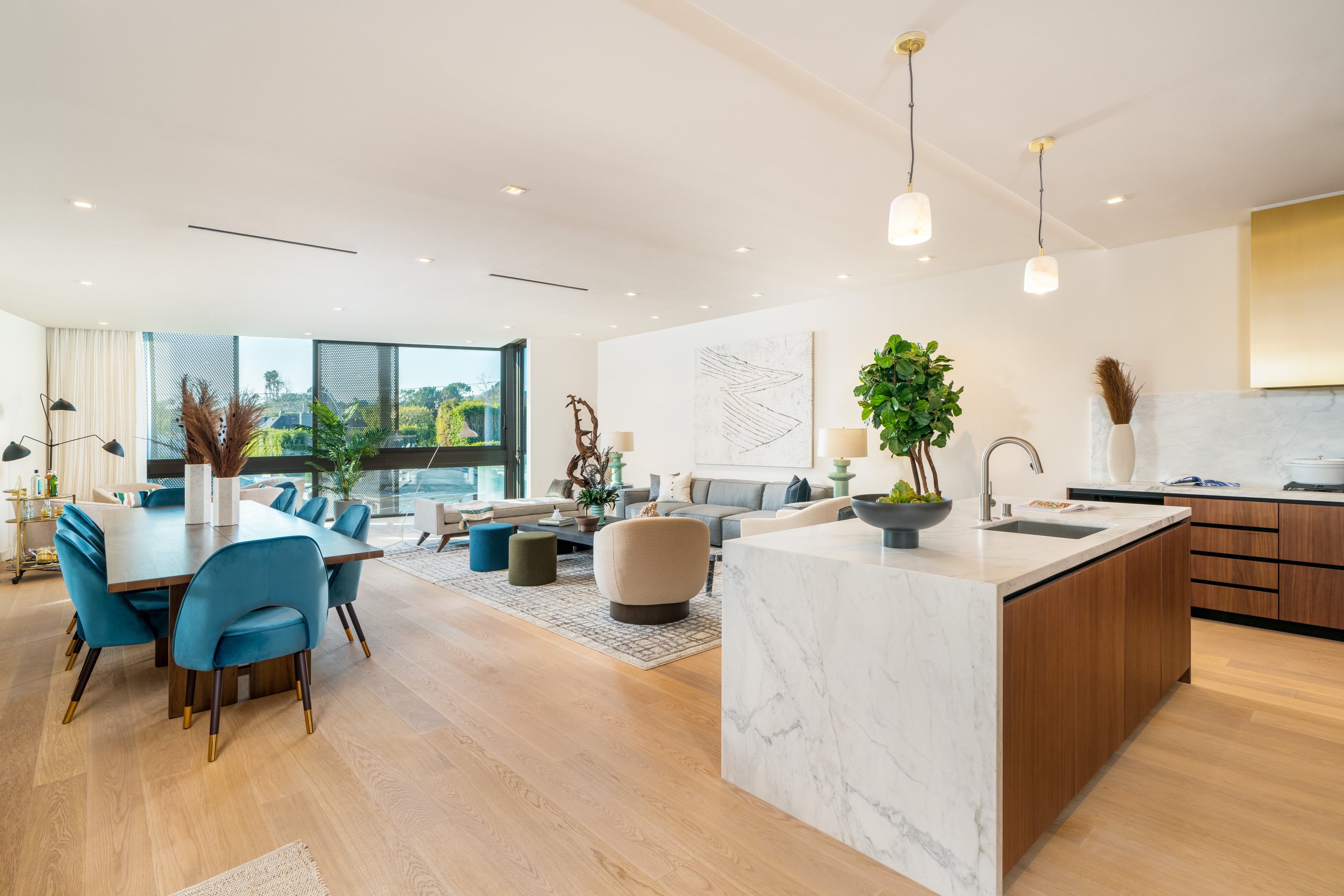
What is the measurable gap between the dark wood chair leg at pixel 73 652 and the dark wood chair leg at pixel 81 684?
61cm

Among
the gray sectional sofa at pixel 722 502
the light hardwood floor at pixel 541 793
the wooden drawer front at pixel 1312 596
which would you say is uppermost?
the gray sectional sofa at pixel 722 502

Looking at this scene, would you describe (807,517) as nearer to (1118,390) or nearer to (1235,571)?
(1118,390)

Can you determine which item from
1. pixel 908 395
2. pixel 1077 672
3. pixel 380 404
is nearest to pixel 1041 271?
pixel 908 395

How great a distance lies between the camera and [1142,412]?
15.9 ft

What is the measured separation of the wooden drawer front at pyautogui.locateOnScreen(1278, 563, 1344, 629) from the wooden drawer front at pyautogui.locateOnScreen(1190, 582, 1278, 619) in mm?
45

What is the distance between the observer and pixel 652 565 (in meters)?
4.14

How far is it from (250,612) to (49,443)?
7.49m

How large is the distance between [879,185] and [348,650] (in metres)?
4.00

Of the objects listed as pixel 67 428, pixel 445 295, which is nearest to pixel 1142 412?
pixel 445 295

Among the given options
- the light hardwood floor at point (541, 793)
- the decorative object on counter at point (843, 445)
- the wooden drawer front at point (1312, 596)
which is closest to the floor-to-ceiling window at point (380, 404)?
the decorative object on counter at point (843, 445)

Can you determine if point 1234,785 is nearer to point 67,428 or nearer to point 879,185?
point 879,185

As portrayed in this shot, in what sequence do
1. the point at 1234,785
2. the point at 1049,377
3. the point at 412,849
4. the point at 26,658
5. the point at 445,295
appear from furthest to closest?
the point at 445,295 → the point at 1049,377 → the point at 26,658 → the point at 1234,785 → the point at 412,849

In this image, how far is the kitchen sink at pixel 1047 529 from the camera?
2646mm

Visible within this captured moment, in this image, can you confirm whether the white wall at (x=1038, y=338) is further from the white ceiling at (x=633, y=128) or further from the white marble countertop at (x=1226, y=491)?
the white marble countertop at (x=1226, y=491)
